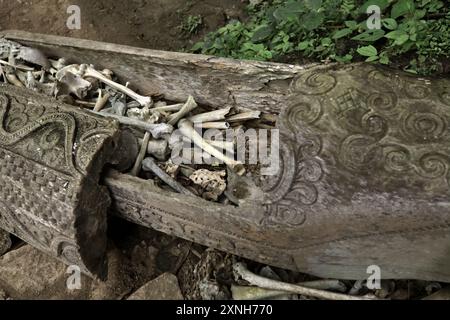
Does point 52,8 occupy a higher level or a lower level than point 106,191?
higher

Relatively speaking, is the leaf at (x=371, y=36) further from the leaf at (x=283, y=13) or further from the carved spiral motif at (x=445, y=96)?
the carved spiral motif at (x=445, y=96)

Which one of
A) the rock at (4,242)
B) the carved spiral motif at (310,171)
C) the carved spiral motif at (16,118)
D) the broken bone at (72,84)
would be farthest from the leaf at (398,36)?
the rock at (4,242)

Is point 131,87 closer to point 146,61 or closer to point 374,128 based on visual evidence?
point 146,61

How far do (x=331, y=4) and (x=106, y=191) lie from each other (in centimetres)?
237

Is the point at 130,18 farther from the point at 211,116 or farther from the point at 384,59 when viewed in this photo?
the point at 384,59

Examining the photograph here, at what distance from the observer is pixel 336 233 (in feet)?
7.45

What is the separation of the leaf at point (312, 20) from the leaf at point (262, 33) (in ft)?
1.42

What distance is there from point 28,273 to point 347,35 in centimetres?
294

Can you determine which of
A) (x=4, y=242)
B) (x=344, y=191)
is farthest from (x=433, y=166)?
(x=4, y=242)

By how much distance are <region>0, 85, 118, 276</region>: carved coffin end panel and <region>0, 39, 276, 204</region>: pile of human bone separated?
0.34 metres

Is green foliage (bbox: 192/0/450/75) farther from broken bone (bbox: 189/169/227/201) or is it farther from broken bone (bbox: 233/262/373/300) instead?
broken bone (bbox: 233/262/373/300)

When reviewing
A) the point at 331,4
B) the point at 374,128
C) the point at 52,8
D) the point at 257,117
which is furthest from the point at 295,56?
the point at 52,8

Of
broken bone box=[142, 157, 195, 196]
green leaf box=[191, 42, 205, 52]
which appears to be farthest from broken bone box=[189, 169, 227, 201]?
green leaf box=[191, 42, 205, 52]

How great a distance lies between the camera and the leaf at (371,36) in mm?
3448
